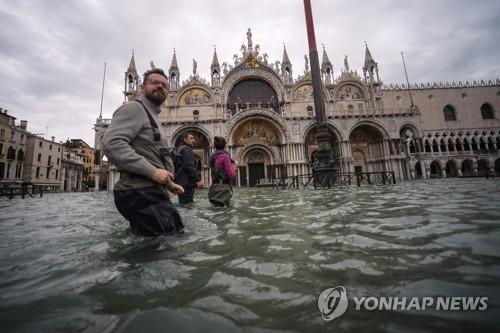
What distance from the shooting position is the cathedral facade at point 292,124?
20.3 meters

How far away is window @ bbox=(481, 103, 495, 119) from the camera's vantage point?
30.1 m

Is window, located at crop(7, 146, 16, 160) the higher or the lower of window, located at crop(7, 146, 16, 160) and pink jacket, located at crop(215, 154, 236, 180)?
the higher

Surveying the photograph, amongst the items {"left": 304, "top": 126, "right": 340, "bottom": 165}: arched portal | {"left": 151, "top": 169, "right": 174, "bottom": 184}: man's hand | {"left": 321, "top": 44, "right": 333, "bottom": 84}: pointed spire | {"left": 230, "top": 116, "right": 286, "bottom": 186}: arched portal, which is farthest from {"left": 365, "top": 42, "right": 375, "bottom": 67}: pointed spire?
{"left": 151, "top": 169, "right": 174, "bottom": 184}: man's hand

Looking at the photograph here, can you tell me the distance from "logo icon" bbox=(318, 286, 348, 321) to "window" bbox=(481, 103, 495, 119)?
1742 inches

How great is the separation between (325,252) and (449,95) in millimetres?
41139

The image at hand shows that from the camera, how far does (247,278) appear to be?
1.15 m

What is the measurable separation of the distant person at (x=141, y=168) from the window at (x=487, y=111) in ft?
146

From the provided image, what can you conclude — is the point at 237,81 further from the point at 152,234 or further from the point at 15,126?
the point at 15,126

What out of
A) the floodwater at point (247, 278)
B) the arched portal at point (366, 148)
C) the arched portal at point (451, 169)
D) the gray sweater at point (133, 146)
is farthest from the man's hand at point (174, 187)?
the arched portal at point (451, 169)

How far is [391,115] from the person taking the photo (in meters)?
21.0

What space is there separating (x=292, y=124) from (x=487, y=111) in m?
31.5

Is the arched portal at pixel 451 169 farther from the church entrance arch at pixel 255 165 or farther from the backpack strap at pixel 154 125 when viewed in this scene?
the backpack strap at pixel 154 125

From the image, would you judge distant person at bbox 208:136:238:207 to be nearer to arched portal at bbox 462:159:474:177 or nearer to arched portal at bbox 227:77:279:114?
arched portal at bbox 227:77:279:114

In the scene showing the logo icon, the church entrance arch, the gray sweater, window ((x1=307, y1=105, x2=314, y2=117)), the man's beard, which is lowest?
the logo icon
